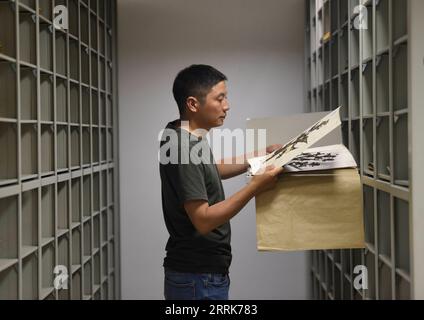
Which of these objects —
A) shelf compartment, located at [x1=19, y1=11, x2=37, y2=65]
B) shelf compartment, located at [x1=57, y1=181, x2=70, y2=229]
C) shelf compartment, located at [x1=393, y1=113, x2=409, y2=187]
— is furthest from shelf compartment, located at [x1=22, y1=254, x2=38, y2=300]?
shelf compartment, located at [x1=393, y1=113, x2=409, y2=187]

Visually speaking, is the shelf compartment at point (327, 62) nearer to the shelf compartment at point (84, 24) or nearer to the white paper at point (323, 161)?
the shelf compartment at point (84, 24)

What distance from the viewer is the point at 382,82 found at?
2.27 meters

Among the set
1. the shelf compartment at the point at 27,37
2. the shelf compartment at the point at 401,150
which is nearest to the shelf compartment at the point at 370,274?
the shelf compartment at the point at 401,150

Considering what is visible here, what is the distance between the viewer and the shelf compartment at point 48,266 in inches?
109

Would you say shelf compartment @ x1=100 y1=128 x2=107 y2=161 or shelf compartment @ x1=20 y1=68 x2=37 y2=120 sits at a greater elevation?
shelf compartment @ x1=20 y1=68 x2=37 y2=120

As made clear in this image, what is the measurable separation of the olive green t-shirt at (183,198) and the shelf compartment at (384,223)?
63 cm

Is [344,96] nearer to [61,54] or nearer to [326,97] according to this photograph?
[326,97]

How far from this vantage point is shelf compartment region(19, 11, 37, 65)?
244cm

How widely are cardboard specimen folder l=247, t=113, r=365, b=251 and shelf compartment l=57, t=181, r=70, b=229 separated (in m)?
1.51

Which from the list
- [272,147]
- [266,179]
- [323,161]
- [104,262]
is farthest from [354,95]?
[104,262]

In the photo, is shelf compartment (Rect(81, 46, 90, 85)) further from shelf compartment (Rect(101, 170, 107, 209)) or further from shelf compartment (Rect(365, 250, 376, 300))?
shelf compartment (Rect(365, 250, 376, 300))

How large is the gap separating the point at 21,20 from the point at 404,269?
5.91 feet
